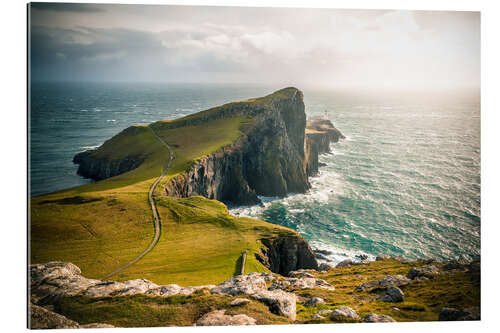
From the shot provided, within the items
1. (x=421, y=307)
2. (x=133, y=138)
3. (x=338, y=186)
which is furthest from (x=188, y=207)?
(x=338, y=186)

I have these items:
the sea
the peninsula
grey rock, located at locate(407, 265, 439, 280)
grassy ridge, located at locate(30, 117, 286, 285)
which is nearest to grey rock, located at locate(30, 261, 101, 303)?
the peninsula

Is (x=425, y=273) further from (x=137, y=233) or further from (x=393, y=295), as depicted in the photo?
(x=137, y=233)

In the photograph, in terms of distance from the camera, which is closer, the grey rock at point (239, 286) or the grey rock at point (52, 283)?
the grey rock at point (52, 283)

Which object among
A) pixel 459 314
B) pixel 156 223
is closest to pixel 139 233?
pixel 156 223

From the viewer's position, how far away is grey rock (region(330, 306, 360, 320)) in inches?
594

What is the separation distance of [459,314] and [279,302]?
9.80 meters

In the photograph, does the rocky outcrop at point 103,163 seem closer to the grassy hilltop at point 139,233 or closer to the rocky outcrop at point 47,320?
the grassy hilltop at point 139,233

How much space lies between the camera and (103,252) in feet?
77.6

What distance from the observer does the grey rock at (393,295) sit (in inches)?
667

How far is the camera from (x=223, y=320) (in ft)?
47.8

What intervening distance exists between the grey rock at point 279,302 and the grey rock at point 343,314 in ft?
6.68

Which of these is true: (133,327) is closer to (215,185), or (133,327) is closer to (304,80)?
(304,80)

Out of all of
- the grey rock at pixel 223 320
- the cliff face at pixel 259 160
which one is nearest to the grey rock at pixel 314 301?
the grey rock at pixel 223 320

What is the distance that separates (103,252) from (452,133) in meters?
35.8
